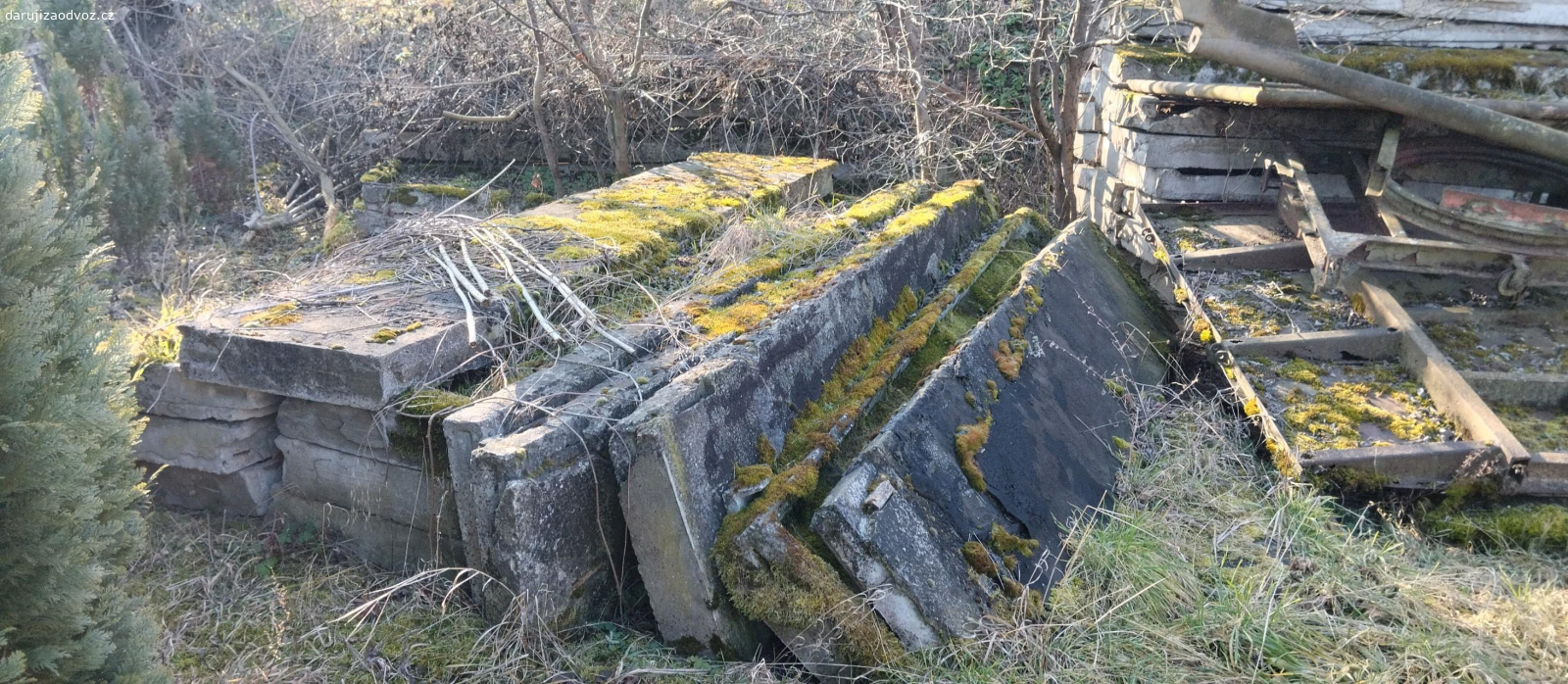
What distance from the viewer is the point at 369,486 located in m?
3.45

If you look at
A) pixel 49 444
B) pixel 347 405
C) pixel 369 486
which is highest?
pixel 49 444

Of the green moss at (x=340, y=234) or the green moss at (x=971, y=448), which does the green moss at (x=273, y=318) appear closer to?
the green moss at (x=971, y=448)

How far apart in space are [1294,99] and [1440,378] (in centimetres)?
181

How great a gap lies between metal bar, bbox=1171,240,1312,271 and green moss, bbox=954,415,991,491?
251 centimetres

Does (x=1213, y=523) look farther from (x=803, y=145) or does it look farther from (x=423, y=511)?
(x=803, y=145)

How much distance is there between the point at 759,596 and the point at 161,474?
9.37ft

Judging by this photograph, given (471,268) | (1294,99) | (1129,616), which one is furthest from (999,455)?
(1294,99)

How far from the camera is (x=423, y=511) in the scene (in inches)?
132

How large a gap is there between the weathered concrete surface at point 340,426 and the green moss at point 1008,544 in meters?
2.22

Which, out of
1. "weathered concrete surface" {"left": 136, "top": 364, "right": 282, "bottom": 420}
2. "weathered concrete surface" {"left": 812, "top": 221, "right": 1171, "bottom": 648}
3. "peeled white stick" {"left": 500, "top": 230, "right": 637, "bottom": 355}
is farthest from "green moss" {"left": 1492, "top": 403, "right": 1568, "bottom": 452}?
"weathered concrete surface" {"left": 136, "top": 364, "right": 282, "bottom": 420}

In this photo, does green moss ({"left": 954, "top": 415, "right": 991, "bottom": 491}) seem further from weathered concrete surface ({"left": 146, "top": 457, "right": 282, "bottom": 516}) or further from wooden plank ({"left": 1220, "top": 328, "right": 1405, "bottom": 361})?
weathered concrete surface ({"left": 146, "top": 457, "right": 282, "bottom": 516})

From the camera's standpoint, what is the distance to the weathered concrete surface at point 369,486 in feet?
10.7

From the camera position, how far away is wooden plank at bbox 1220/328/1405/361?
4316 millimetres

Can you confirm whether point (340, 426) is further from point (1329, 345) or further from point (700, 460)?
point (1329, 345)
